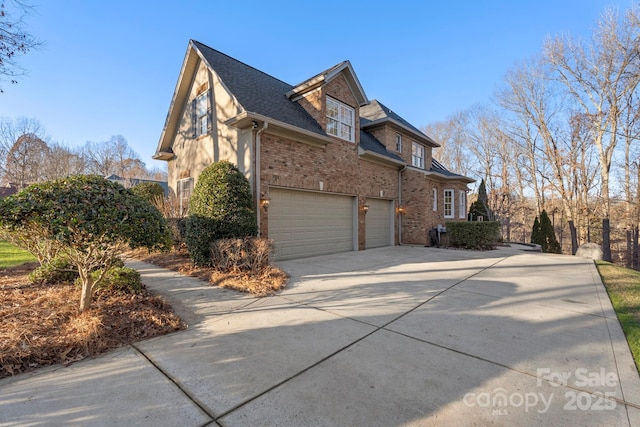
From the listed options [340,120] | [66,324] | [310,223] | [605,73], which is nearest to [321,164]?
[310,223]

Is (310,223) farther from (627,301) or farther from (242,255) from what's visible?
(627,301)

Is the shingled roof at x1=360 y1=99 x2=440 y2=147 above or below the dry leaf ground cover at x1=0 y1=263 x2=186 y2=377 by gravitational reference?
above

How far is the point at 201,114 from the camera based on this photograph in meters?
10.4

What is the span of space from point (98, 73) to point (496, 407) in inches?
631

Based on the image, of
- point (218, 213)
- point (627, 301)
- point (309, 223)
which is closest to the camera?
point (627, 301)

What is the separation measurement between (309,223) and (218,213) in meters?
3.52

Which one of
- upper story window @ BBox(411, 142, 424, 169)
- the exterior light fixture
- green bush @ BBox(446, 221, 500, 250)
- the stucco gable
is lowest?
green bush @ BBox(446, 221, 500, 250)

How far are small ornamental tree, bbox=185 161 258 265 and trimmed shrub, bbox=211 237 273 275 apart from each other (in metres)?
0.44

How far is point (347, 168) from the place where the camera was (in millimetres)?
10852

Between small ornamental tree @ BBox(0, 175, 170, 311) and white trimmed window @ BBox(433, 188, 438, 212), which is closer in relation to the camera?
small ornamental tree @ BBox(0, 175, 170, 311)

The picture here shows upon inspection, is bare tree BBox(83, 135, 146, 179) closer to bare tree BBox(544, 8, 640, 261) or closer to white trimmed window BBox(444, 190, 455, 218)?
white trimmed window BBox(444, 190, 455, 218)

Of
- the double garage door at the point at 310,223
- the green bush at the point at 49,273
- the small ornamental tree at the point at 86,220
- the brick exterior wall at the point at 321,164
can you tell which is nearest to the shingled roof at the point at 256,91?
the brick exterior wall at the point at 321,164

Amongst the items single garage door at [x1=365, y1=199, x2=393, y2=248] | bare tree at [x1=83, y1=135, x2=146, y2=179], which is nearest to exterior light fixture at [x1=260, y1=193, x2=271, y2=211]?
single garage door at [x1=365, y1=199, x2=393, y2=248]

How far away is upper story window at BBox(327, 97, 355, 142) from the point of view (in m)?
10.4
